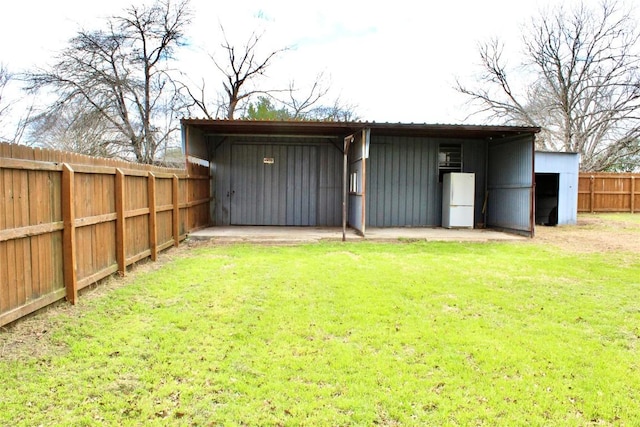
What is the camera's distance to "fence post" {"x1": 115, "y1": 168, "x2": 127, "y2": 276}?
5.23 metres

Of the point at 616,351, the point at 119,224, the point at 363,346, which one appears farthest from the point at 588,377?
the point at 119,224

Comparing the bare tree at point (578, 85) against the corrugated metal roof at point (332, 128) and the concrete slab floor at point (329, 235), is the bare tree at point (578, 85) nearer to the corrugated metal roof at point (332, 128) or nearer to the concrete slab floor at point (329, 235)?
the corrugated metal roof at point (332, 128)

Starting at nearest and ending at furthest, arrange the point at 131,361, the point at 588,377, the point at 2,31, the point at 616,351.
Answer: the point at 588,377, the point at 131,361, the point at 616,351, the point at 2,31

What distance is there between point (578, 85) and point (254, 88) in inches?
621

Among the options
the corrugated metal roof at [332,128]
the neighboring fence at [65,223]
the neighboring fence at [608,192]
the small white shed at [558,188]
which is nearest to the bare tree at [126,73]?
the corrugated metal roof at [332,128]

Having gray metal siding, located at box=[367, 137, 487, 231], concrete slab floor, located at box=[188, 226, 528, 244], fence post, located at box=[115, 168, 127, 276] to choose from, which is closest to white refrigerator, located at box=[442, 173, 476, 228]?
concrete slab floor, located at box=[188, 226, 528, 244]

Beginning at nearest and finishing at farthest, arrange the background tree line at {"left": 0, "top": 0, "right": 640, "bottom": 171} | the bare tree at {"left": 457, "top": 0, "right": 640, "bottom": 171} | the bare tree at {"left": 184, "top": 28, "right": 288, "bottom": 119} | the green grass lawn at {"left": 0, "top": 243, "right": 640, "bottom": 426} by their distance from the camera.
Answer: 1. the green grass lawn at {"left": 0, "top": 243, "right": 640, "bottom": 426}
2. the background tree line at {"left": 0, "top": 0, "right": 640, "bottom": 171}
3. the bare tree at {"left": 457, "top": 0, "right": 640, "bottom": 171}
4. the bare tree at {"left": 184, "top": 28, "right": 288, "bottom": 119}

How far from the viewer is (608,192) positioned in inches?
671

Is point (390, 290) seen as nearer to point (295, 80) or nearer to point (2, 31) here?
point (2, 31)

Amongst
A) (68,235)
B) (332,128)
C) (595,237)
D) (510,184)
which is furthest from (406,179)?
(68,235)

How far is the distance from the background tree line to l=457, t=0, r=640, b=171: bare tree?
0.05 metres

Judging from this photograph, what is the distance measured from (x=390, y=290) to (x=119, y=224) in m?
3.37

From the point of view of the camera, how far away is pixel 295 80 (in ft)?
75.2

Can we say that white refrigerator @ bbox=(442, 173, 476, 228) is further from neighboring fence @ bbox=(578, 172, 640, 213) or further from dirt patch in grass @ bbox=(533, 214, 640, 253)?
neighboring fence @ bbox=(578, 172, 640, 213)
